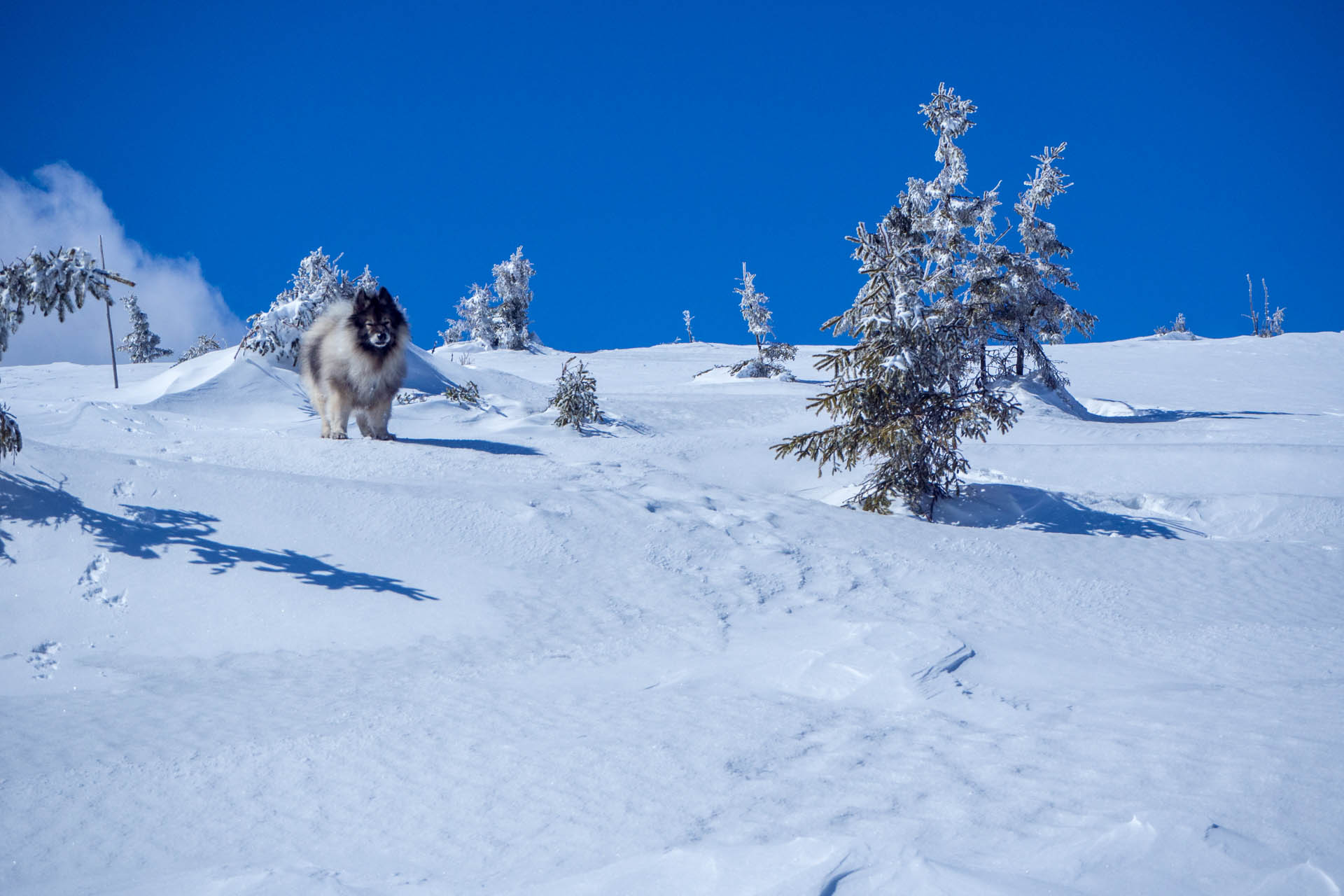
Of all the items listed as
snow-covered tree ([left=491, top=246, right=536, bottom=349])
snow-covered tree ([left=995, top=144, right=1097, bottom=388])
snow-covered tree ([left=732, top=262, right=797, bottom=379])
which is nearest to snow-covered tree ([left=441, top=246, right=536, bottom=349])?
→ snow-covered tree ([left=491, top=246, right=536, bottom=349])

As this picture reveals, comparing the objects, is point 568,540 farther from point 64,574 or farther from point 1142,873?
point 1142,873

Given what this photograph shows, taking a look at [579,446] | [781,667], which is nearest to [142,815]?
[781,667]

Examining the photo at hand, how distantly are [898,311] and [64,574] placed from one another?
7200 millimetres

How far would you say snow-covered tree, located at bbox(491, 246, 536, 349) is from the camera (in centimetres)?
3825

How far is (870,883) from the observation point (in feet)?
7.63

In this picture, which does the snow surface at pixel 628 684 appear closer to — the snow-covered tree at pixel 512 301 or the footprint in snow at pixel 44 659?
the footprint in snow at pixel 44 659

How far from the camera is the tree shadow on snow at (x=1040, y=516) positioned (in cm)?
799

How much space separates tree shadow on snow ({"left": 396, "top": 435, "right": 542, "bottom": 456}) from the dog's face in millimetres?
1154

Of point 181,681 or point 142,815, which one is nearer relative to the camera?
point 142,815

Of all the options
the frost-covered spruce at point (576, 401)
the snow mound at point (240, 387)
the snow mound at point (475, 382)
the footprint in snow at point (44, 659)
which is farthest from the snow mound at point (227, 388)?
the footprint in snow at point (44, 659)

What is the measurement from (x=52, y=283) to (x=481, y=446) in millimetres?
5468

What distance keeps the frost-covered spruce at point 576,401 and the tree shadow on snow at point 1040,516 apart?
5382 millimetres

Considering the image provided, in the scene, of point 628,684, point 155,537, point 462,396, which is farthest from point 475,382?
point 628,684

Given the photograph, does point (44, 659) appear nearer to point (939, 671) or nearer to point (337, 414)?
point (939, 671)
